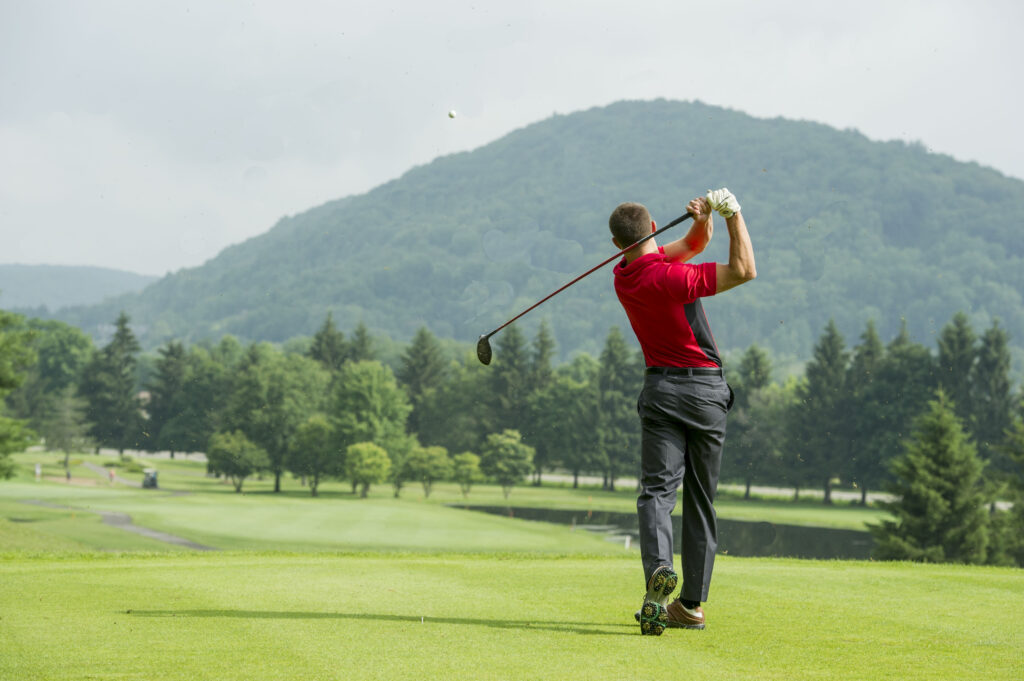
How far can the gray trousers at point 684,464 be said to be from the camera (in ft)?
15.5

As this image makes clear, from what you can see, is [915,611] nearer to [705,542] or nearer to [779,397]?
[705,542]

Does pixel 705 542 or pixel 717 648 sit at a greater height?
pixel 705 542

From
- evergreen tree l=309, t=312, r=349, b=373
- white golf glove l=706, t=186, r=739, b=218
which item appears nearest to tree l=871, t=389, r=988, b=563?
white golf glove l=706, t=186, r=739, b=218

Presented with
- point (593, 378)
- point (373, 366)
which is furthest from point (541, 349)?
point (373, 366)

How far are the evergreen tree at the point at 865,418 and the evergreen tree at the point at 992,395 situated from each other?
6.87 m

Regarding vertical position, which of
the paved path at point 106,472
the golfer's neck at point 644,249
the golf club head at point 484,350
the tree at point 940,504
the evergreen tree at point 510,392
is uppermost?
the evergreen tree at point 510,392

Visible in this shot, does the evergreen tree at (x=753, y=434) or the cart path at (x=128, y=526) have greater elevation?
the evergreen tree at (x=753, y=434)

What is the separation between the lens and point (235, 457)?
68.9 metres

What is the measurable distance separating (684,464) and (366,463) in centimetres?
6465

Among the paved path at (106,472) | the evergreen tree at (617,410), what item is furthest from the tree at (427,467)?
the paved path at (106,472)

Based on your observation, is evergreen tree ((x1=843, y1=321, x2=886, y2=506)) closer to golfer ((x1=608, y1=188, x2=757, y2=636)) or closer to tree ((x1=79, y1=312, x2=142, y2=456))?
tree ((x1=79, y1=312, x2=142, y2=456))

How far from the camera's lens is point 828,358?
76125mm

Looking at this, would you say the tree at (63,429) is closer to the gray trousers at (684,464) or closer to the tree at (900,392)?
the tree at (900,392)

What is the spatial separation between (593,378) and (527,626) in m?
80.7
